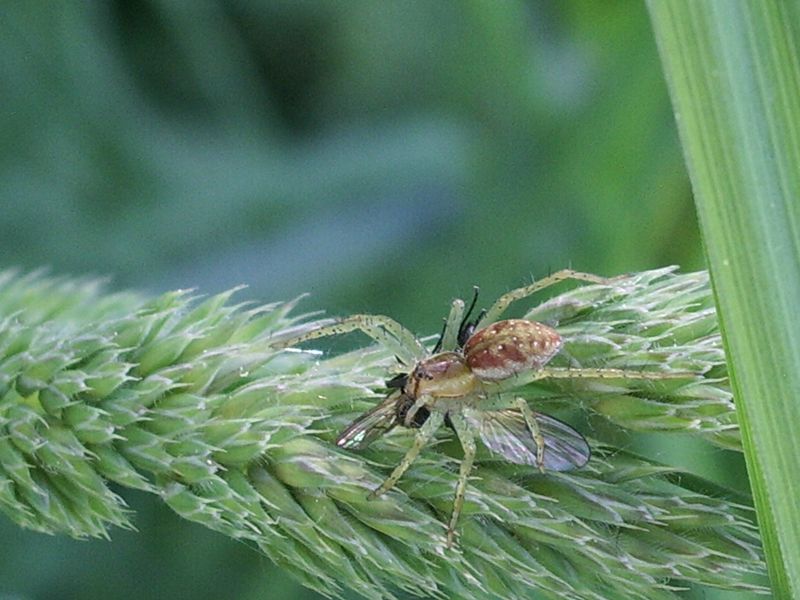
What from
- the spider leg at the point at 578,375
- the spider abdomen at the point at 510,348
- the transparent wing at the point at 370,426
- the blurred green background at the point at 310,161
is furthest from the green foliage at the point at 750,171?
the blurred green background at the point at 310,161

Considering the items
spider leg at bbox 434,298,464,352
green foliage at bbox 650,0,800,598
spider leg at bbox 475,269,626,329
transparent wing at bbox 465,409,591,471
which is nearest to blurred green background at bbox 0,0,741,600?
spider leg at bbox 475,269,626,329

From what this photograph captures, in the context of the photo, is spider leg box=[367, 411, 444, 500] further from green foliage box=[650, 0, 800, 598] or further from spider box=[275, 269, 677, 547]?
green foliage box=[650, 0, 800, 598]

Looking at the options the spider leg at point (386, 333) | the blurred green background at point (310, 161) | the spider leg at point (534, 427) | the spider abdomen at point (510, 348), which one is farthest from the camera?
the blurred green background at point (310, 161)

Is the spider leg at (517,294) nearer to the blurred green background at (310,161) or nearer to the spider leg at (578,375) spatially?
the spider leg at (578,375)

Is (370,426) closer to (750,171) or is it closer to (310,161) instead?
(750,171)

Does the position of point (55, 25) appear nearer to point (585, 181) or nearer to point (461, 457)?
point (585, 181)

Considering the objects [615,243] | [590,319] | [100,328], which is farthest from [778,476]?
[615,243]

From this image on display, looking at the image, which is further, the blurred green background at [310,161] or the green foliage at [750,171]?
the blurred green background at [310,161]

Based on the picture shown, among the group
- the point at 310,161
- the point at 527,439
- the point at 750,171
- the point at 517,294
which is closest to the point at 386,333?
the point at 517,294
